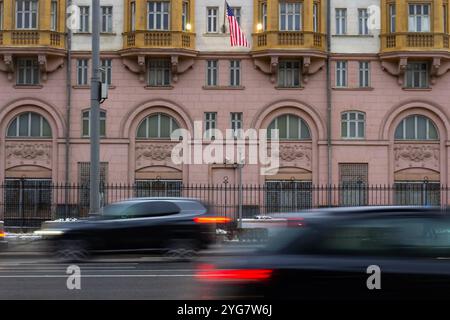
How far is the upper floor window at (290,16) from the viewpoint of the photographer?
130 ft

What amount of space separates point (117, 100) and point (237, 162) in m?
6.95

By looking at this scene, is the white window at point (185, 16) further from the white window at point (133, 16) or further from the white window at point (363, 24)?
the white window at point (363, 24)

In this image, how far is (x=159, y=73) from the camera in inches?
1564

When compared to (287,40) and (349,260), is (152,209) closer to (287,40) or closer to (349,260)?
(349,260)

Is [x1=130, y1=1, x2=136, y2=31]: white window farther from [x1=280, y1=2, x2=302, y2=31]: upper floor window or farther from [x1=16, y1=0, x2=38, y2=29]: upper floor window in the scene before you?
[x1=280, y1=2, x2=302, y2=31]: upper floor window

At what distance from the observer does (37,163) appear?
3884 centimetres

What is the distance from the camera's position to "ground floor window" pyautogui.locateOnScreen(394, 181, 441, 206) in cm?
3875

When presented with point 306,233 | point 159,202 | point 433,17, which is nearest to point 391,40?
point 433,17

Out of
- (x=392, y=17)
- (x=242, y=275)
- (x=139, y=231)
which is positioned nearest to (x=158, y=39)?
(x=392, y=17)

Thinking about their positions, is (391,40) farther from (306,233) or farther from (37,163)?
(306,233)

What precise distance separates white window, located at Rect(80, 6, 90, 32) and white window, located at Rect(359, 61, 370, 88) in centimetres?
1432

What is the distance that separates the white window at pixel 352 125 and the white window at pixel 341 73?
158cm
